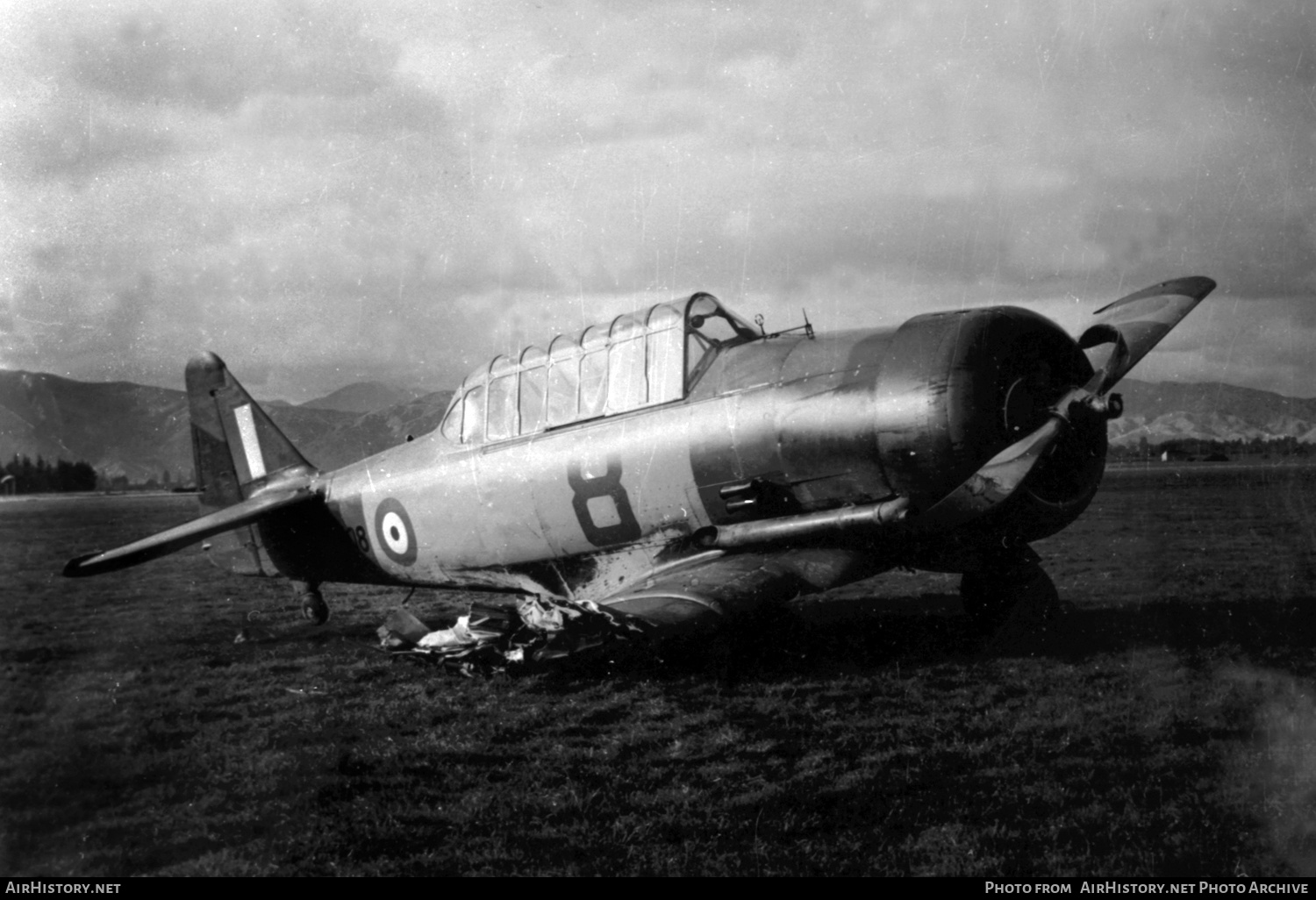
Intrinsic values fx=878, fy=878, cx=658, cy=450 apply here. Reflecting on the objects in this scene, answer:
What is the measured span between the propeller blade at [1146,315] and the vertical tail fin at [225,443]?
29.2 ft

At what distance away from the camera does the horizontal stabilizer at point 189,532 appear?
7.28 meters

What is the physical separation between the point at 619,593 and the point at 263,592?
8199mm

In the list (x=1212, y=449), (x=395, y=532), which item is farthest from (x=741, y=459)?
(x=1212, y=449)

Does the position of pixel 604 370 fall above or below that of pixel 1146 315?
above

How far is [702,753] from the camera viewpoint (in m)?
4.87

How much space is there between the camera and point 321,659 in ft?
26.1

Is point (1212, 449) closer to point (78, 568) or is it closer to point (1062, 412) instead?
point (1062, 412)

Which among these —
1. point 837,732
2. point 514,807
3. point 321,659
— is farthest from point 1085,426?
point 321,659

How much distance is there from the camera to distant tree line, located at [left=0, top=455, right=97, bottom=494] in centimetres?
1573

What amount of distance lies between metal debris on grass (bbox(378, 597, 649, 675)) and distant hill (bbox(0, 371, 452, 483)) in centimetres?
384

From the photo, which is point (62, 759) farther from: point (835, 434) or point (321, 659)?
point (835, 434)

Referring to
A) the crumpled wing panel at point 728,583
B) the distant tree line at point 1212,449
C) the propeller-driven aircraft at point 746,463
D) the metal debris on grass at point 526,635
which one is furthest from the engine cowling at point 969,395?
the distant tree line at point 1212,449

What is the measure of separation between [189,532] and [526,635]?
471 centimetres

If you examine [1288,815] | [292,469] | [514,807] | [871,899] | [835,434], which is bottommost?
[1288,815]
